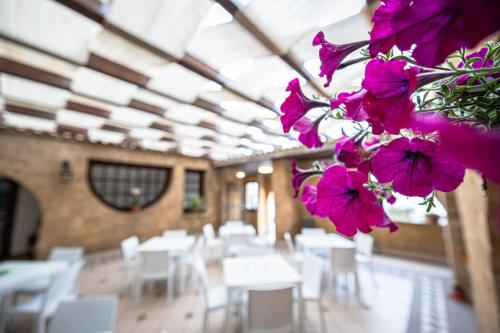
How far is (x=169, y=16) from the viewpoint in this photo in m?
1.30

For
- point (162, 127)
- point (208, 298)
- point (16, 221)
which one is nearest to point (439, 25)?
point (208, 298)

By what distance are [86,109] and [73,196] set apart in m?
2.63

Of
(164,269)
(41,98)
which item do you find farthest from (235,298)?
(41,98)

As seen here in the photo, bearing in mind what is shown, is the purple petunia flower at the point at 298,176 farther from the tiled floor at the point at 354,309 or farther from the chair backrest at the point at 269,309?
the tiled floor at the point at 354,309

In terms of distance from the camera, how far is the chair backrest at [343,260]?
274 centimetres

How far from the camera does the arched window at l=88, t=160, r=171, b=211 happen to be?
4934 mm

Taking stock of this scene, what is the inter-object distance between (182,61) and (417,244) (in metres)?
5.69

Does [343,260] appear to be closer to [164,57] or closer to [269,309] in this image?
[269,309]

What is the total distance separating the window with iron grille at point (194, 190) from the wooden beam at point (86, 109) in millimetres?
4056

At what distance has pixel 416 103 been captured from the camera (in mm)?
309

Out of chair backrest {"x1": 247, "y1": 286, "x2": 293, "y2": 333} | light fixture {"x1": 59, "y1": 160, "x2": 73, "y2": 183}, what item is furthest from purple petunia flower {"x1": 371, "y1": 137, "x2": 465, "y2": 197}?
light fixture {"x1": 59, "y1": 160, "x2": 73, "y2": 183}

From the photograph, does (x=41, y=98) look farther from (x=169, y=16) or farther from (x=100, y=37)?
(x=169, y=16)

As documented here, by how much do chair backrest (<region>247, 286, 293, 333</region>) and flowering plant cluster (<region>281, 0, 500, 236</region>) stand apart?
1.51 m

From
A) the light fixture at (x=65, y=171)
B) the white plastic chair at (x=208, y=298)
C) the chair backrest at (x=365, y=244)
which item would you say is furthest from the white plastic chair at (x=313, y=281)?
the light fixture at (x=65, y=171)
